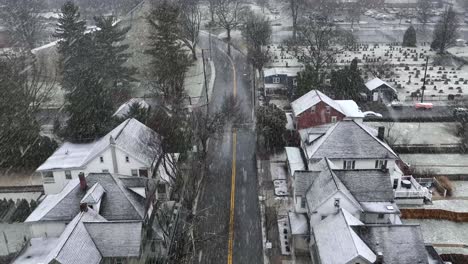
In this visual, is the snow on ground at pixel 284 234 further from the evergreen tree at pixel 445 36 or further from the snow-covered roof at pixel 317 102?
the evergreen tree at pixel 445 36

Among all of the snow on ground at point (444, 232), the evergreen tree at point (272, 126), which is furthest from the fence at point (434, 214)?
the evergreen tree at point (272, 126)

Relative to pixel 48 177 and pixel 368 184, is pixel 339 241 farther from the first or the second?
pixel 48 177

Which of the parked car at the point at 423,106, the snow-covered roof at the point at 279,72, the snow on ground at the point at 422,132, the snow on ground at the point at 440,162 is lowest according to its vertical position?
the snow on ground at the point at 440,162

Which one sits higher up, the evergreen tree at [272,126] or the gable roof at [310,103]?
the gable roof at [310,103]

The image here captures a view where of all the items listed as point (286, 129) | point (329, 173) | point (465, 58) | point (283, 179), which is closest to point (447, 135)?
point (286, 129)

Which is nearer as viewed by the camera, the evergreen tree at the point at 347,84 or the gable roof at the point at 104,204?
the gable roof at the point at 104,204

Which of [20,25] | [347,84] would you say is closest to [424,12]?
[347,84]
